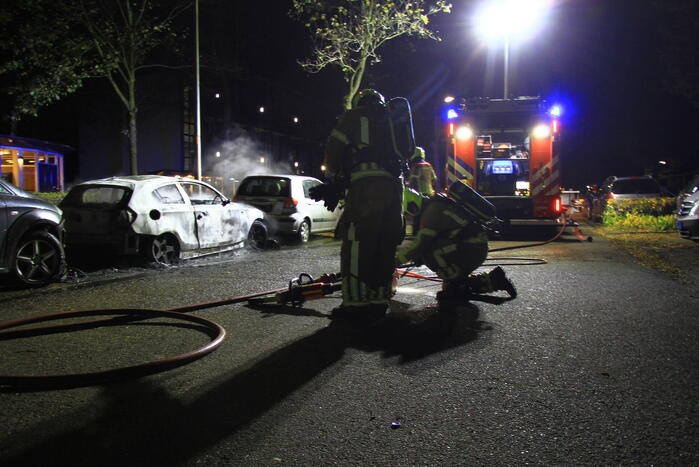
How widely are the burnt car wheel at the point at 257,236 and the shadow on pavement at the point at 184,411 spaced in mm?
7212

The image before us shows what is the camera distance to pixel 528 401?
3.25 metres

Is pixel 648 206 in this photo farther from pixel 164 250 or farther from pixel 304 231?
pixel 164 250

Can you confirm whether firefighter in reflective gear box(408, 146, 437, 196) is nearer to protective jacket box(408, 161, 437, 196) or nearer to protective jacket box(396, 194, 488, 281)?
protective jacket box(408, 161, 437, 196)

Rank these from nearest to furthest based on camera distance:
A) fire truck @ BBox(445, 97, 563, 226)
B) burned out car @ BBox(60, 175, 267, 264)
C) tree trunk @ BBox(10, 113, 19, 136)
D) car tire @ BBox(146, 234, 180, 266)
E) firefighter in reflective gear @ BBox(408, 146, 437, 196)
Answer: burned out car @ BBox(60, 175, 267, 264), car tire @ BBox(146, 234, 180, 266), firefighter in reflective gear @ BBox(408, 146, 437, 196), fire truck @ BBox(445, 97, 563, 226), tree trunk @ BBox(10, 113, 19, 136)

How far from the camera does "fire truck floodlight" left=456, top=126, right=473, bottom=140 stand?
14265mm

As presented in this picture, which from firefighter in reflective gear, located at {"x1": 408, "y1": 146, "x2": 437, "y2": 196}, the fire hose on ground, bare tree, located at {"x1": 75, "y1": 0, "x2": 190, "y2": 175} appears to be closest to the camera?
the fire hose on ground

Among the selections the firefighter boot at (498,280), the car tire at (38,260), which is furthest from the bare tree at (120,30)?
the firefighter boot at (498,280)

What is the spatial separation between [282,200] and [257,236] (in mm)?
1427

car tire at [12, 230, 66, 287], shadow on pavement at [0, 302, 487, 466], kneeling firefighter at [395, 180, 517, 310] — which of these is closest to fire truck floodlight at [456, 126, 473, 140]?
kneeling firefighter at [395, 180, 517, 310]

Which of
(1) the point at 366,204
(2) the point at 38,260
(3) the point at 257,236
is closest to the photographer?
(1) the point at 366,204

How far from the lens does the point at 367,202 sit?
16.9 ft

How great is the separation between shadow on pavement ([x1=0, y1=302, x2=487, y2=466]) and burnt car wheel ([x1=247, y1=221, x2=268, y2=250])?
23.7ft

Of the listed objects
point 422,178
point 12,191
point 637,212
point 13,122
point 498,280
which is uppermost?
point 13,122

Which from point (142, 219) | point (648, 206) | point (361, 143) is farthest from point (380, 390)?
point (648, 206)
